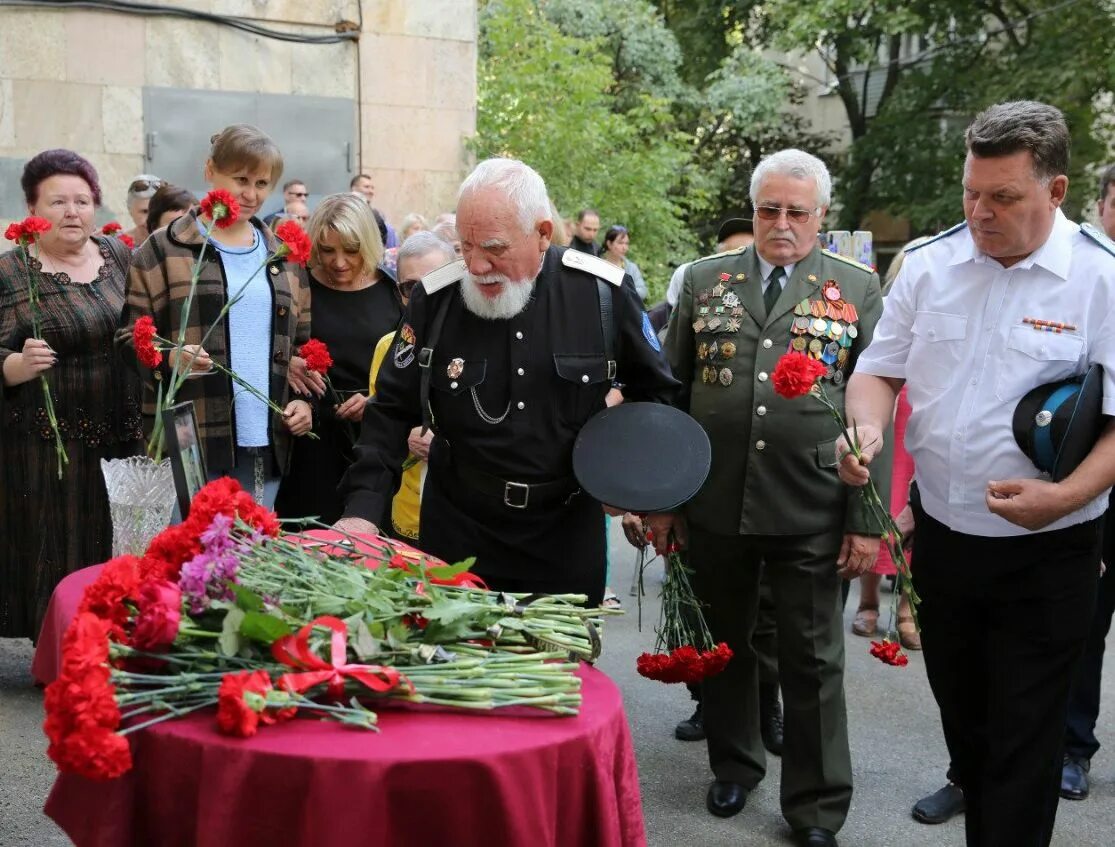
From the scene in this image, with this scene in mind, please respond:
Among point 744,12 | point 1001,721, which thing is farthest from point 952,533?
point 744,12

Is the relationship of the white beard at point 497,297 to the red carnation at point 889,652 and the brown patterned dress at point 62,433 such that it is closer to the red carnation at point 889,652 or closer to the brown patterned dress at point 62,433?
the red carnation at point 889,652

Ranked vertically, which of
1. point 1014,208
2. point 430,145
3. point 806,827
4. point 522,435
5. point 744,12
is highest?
point 744,12

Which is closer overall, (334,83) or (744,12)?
(334,83)

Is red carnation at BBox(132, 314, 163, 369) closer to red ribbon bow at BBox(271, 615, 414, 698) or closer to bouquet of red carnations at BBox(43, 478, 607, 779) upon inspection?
bouquet of red carnations at BBox(43, 478, 607, 779)

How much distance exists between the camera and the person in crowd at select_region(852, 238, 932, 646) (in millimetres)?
6094

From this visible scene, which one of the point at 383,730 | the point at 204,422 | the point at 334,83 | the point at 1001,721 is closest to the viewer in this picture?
the point at 383,730

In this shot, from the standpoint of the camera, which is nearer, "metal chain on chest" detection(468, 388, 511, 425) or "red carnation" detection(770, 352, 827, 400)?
"red carnation" detection(770, 352, 827, 400)

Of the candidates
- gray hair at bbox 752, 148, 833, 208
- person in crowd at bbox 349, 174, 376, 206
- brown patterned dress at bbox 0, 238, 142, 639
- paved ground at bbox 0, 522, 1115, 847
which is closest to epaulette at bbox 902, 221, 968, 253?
gray hair at bbox 752, 148, 833, 208

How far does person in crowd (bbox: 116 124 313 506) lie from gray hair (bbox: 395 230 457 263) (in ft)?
2.25

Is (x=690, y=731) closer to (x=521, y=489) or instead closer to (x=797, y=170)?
(x=521, y=489)

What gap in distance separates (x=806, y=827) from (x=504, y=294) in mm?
2004

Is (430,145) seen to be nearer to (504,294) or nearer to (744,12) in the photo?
(504,294)

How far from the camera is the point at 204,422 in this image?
4645 mm

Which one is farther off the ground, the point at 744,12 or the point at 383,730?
the point at 744,12
